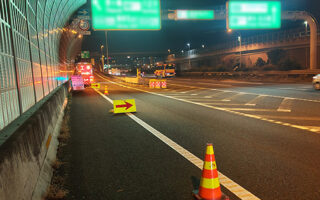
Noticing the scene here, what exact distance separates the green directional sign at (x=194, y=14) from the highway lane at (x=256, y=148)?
14.8m

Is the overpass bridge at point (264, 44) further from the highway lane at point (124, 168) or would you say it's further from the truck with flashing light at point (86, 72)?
the highway lane at point (124, 168)

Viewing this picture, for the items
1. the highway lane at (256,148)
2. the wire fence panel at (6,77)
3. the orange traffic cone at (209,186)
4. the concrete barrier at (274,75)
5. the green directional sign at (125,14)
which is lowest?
the highway lane at (256,148)

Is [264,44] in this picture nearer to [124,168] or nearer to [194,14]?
[194,14]

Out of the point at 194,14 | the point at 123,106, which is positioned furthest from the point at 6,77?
the point at 194,14

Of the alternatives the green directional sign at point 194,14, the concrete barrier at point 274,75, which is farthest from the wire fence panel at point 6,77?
the concrete barrier at point 274,75

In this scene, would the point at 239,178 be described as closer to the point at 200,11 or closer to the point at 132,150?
the point at 132,150

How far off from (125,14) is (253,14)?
11.2 meters

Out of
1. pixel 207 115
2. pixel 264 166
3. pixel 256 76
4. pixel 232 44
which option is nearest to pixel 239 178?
pixel 264 166

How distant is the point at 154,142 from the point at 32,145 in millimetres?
3356

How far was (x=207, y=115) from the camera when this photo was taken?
10.1 meters

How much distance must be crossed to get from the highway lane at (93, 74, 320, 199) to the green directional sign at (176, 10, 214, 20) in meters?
14.8

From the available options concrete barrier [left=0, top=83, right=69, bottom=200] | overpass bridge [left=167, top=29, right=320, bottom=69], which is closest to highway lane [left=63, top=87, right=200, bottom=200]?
concrete barrier [left=0, top=83, right=69, bottom=200]

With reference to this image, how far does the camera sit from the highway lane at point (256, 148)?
3.99 m

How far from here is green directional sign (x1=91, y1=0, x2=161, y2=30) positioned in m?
20.3
